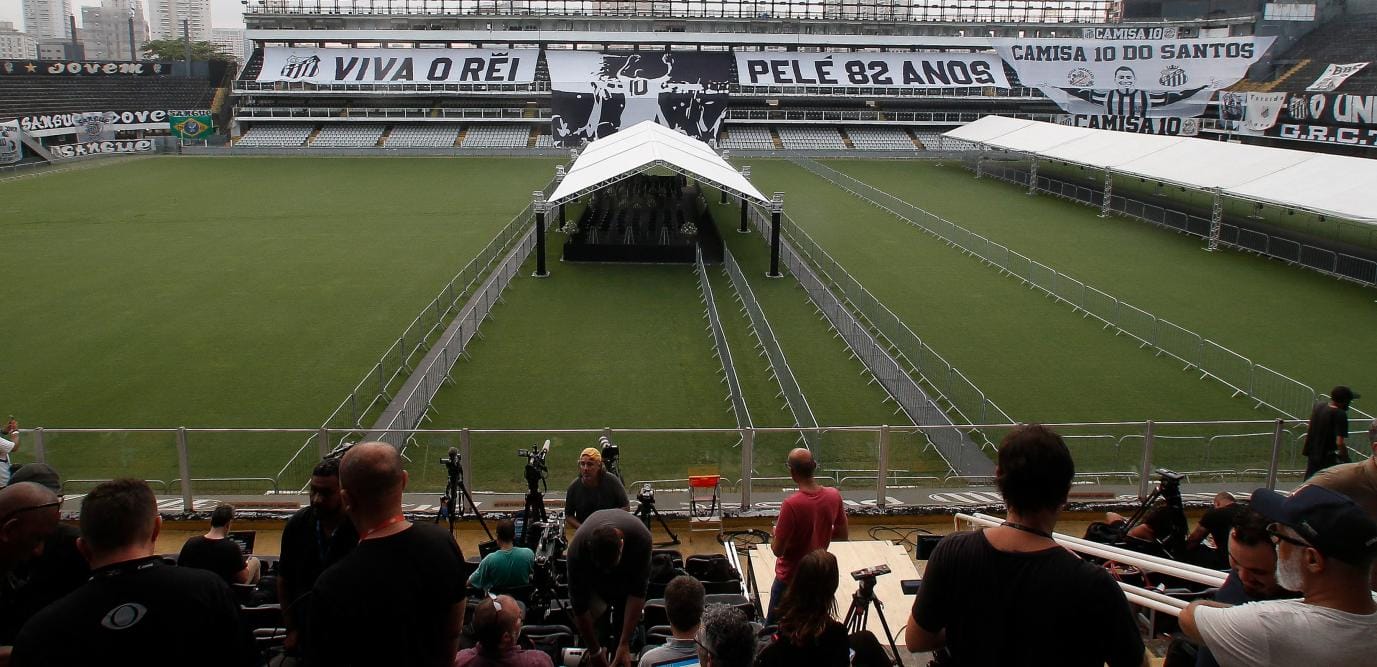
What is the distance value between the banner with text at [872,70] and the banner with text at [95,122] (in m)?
39.6

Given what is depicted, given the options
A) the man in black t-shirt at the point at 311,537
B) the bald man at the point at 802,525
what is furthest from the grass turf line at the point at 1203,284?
the man in black t-shirt at the point at 311,537

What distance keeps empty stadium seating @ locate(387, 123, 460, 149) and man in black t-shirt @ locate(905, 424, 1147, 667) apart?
212ft

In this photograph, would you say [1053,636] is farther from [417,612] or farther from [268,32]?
[268,32]

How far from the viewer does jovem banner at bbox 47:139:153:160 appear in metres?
55.9

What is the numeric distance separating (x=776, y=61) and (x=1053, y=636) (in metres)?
76.6

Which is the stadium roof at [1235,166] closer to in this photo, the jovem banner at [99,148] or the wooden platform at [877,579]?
the wooden platform at [877,579]

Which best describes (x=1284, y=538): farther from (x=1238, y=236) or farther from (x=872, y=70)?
(x=872, y=70)

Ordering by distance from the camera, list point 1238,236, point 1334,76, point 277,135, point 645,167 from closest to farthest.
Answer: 1. point 645,167
2. point 1238,236
3. point 1334,76
4. point 277,135

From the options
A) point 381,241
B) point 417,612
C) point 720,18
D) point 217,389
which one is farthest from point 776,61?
point 417,612

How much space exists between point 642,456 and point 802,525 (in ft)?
14.4

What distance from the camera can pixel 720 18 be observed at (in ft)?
267

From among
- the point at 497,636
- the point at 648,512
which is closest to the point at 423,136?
the point at 648,512

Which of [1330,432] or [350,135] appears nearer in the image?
[1330,432]

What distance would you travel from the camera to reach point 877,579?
7289 mm
